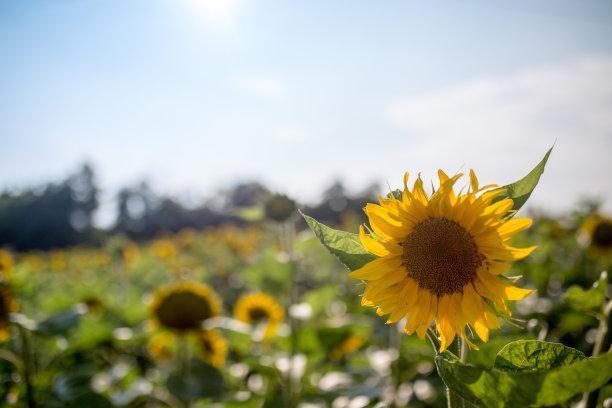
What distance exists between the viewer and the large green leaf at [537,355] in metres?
0.73

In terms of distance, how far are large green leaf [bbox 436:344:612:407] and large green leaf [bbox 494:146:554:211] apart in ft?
0.90

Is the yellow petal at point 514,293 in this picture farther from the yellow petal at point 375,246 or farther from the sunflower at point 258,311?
the sunflower at point 258,311

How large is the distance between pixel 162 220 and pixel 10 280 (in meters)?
18.5

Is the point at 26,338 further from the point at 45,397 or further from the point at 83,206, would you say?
the point at 83,206

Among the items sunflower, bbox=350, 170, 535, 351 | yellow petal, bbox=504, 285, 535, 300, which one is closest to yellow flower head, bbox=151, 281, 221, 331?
sunflower, bbox=350, 170, 535, 351

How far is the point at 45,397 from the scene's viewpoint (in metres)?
2.09

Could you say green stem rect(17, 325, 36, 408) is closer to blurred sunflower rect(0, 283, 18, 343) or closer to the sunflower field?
the sunflower field

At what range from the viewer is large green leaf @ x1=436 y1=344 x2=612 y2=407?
636 mm

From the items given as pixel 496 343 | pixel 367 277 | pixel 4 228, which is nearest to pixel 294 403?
pixel 496 343

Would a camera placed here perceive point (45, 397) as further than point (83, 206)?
No

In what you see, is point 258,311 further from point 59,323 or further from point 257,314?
point 59,323

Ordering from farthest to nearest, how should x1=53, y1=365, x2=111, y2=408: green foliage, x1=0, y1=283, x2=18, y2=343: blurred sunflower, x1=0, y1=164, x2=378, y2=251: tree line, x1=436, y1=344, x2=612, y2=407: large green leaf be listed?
1. x1=0, y1=164, x2=378, y2=251: tree line
2. x1=0, y1=283, x2=18, y2=343: blurred sunflower
3. x1=53, y1=365, x2=111, y2=408: green foliage
4. x1=436, y1=344, x2=612, y2=407: large green leaf

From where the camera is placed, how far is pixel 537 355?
743 mm

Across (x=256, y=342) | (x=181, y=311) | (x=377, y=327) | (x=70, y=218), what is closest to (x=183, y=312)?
(x=181, y=311)
